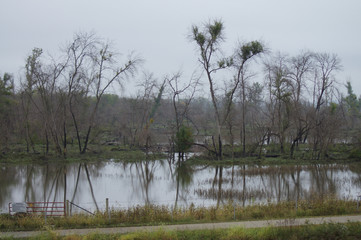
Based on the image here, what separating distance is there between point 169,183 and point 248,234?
1293 cm

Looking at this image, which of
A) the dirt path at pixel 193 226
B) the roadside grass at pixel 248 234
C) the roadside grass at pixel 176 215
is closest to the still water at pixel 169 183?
the roadside grass at pixel 176 215

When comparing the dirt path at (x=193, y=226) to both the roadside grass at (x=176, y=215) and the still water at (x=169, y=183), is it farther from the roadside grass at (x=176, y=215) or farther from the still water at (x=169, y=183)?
the still water at (x=169, y=183)

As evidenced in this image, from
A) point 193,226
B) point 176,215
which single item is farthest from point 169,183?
point 193,226

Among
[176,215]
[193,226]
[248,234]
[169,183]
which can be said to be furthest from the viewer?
[169,183]

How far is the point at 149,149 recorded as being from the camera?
40.3 metres

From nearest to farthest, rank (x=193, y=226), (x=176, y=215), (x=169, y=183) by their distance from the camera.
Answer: (x=193, y=226) < (x=176, y=215) < (x=169, y=183)

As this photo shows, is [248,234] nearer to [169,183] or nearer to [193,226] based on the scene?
[193,226]

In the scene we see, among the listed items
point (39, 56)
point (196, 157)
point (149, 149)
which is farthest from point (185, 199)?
point (39, 56)

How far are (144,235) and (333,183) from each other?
51.4 feet

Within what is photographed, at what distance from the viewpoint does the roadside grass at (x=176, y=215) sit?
13922 mm

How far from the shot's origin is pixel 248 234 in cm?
1195

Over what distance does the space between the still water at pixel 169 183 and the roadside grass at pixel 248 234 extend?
3.72 metres

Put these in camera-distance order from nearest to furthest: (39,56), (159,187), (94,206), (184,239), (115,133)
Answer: (184,239) → (94,206) → (159,187) → (39,56) → (115,133)

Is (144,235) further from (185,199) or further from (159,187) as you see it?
(159,187)
